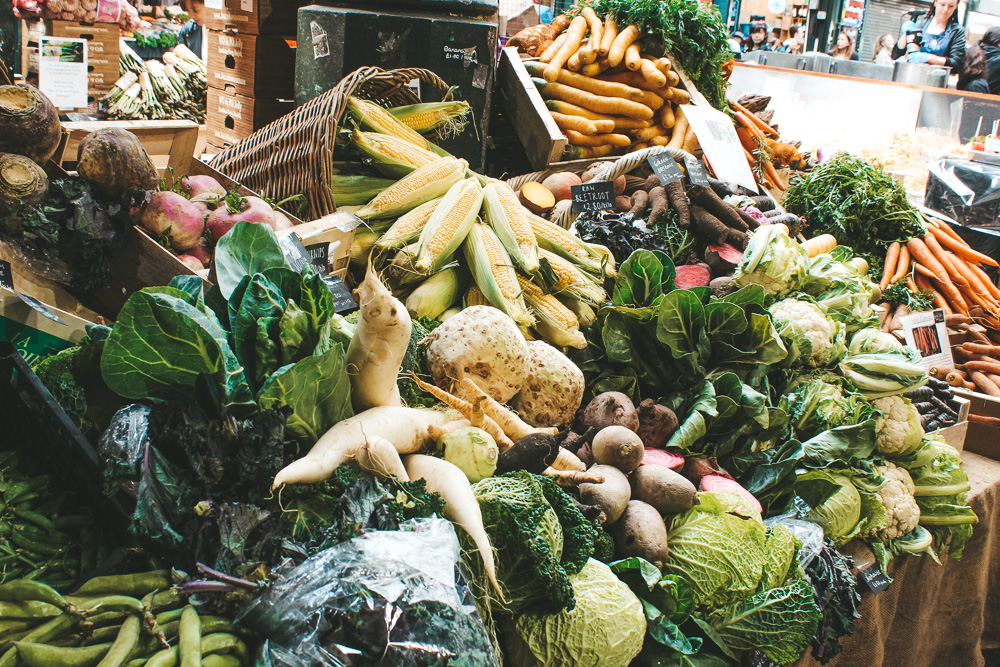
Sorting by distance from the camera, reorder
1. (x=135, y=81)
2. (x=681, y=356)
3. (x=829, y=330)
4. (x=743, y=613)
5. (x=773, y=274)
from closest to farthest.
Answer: (x=743, y=613) → (x=681, y=356) → (x=829, y=330) → (x=773, y=274) → (x=135, y=81)

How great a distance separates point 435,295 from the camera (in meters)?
2.24

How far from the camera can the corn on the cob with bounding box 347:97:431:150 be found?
2611 millimetres

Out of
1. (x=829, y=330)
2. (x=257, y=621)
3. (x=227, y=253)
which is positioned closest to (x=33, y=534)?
(x=257, y=621)

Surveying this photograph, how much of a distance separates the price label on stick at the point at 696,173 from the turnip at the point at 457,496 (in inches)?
98.6

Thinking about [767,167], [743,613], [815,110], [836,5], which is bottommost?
[743,613]

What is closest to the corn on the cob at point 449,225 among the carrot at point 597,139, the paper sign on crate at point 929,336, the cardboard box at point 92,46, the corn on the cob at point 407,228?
the corn on the cob at point 407,228

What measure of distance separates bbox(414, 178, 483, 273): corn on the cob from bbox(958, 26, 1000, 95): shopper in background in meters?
6.10

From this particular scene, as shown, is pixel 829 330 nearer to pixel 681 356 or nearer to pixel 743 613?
pixel 681 356

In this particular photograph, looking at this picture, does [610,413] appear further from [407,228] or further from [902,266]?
[902,266]

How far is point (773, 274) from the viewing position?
2.80m

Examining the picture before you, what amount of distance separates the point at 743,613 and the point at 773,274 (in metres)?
1.60

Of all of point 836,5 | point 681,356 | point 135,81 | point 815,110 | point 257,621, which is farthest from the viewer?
point 836,5

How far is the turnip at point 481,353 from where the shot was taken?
1839mm

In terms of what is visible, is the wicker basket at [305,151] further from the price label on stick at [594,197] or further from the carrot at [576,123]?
the carrot at [576,123]
